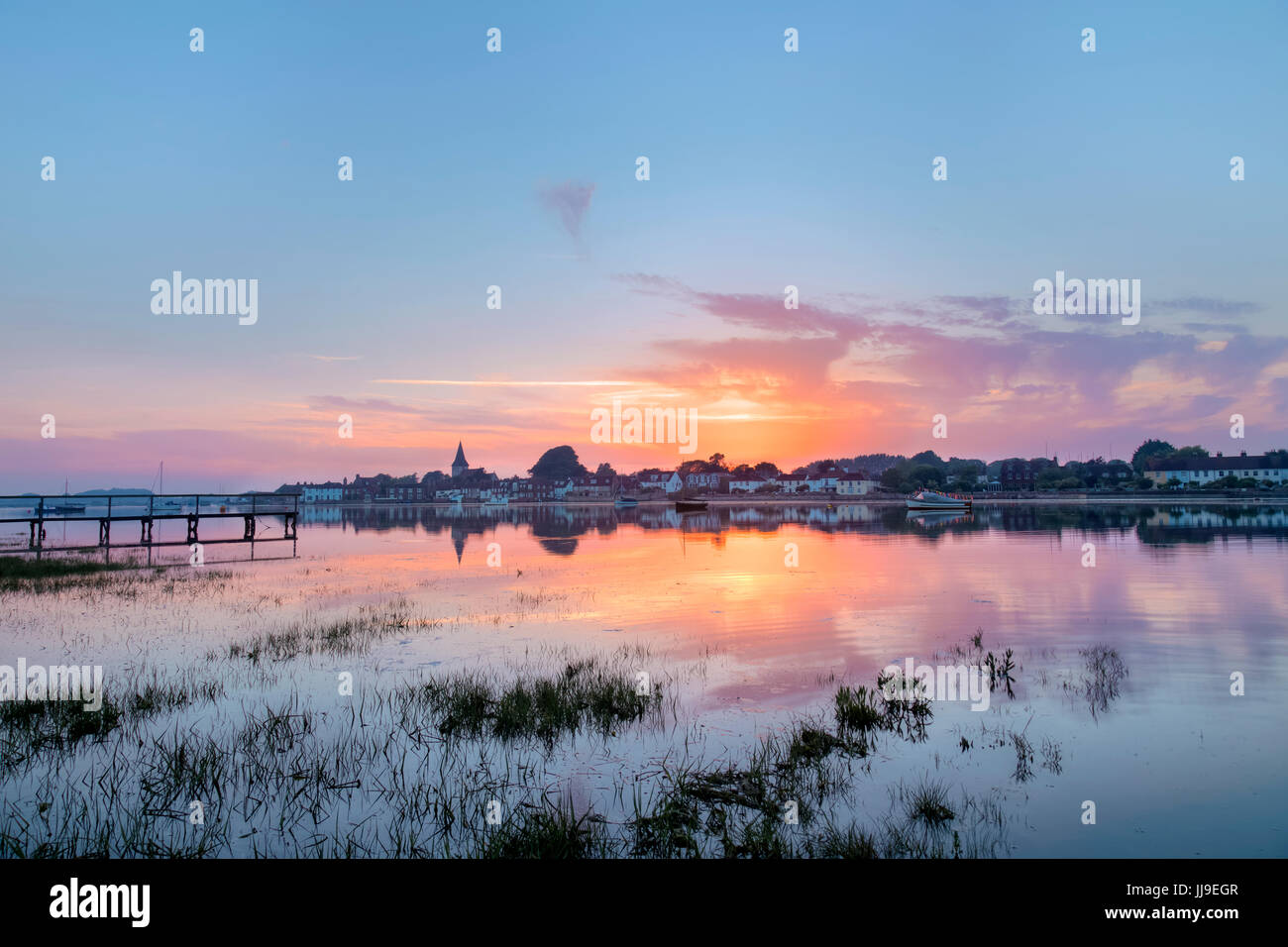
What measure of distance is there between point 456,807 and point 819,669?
823 cm

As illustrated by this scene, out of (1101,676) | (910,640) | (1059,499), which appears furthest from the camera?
(1059,499)

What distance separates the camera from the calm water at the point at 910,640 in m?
8.01

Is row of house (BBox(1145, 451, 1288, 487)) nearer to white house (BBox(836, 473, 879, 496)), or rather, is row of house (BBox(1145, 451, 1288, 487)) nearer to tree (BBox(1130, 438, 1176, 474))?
tree (BBox(1130, 438, 1176, 474))

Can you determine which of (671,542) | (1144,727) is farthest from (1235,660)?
(671,542)

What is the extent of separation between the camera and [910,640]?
53.1ft

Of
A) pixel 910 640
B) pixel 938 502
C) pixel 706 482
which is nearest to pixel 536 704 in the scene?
→ pixel 910 640

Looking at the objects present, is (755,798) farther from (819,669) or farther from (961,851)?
(819,669)

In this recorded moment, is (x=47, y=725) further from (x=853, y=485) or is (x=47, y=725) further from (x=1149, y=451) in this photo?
(x=1149, y=451)

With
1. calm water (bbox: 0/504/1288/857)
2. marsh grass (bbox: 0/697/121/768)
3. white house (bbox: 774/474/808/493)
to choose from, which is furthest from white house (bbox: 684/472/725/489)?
marsh grass (bbox: 0/697/121/768)

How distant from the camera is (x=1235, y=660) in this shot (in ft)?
45.3

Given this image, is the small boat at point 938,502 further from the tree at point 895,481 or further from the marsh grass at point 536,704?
the marsh grass at point 536,704
